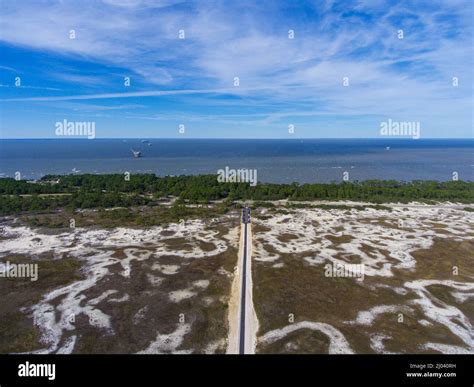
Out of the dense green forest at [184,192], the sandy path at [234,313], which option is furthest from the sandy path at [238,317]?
the dense green forest at [184,192]

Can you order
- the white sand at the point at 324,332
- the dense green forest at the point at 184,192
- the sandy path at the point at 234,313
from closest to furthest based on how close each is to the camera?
the white sand at the point at 324,332 → the sandy path at the point at 234,313 → the dense green forest at the point at 184,192

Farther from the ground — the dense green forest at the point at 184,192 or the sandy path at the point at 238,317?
the dense green forest at the point at 184,192

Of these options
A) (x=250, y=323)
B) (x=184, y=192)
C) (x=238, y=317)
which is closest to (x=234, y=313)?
(x=238, y=317)

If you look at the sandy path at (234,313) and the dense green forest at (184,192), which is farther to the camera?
the dense green forest at (184,192)

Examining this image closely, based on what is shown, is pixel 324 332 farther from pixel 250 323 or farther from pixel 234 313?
pixel 234 313

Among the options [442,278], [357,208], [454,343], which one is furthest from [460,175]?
[454,343]

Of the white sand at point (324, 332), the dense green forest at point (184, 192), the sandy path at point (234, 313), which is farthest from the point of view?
the dense green forest at point (184, 192)

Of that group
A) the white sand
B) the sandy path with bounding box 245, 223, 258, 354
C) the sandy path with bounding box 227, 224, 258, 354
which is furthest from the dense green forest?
the white sand

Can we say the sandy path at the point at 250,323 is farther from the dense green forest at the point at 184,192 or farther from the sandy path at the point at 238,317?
the dense green forest at the point at 184,192

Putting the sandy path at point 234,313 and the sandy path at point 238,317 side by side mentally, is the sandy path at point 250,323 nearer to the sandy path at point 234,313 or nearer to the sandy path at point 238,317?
the sandy path at point 238,317
